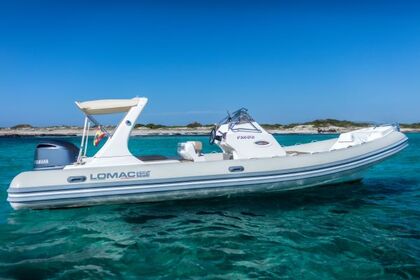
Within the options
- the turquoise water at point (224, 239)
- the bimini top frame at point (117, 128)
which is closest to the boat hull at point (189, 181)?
the turquoise water at point (224, 239)

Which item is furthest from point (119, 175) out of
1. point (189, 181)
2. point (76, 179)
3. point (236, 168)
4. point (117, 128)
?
point (236, 168)

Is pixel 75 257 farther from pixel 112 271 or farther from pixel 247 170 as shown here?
pixel 247 170

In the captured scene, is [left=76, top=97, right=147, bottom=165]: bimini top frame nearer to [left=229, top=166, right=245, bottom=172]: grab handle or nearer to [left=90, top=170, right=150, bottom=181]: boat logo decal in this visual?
[left=90, top=170, right=150, bottom=181]: boat logo decal

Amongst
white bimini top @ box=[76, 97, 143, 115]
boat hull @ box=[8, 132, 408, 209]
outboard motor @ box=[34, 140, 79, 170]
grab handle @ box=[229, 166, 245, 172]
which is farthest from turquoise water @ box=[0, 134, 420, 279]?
white bimini top @ box=[76, 97, 143, 115]

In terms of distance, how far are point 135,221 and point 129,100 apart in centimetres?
261

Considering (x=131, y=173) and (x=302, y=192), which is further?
(x=302, y=192)

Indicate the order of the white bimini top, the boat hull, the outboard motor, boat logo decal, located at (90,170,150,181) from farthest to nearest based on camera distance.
→ the white bimini top → the outboard motor → boat logo decal, located at (90,170,150,181) → the boat hull

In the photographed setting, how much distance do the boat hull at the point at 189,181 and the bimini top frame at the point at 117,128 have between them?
39cm

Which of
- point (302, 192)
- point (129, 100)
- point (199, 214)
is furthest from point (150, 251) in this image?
point (302, 192)

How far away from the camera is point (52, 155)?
771 centimetres

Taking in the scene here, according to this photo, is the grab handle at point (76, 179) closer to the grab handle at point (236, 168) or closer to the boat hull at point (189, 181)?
the boat hull at point (189, 181)

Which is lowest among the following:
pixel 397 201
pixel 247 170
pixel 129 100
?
pixel 397 201

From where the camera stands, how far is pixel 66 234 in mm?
6180

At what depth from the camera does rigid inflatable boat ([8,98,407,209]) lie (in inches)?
286
